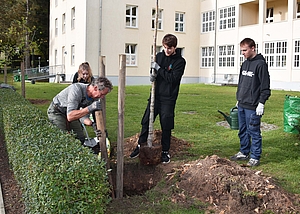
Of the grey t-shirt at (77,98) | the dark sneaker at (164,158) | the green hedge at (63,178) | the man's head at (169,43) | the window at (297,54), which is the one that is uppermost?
the window at (297,54)

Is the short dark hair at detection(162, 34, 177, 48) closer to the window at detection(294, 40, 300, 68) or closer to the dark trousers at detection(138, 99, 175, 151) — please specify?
the dark trousers at detection(138, 99, 175, 151)

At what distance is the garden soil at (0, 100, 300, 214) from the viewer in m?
4.24

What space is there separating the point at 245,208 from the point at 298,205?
2.12 feet

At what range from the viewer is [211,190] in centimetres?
445

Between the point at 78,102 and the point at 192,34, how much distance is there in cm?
2828

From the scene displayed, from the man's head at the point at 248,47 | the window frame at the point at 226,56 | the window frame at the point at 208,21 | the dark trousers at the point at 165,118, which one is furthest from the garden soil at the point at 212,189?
the window frame at the point at 208,21

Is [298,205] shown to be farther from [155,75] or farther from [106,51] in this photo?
[106,51]

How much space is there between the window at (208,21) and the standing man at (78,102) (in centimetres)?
2706

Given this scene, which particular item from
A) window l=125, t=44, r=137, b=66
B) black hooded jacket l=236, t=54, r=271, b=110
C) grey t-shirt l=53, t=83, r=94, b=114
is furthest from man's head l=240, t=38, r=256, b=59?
window l=125, t=44, r=137, b=66

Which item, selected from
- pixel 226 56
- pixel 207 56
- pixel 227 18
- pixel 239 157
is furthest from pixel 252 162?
pixel 207 56

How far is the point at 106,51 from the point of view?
28406 mm

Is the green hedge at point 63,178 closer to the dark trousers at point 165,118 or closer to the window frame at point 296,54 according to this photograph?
the dark trousers at point 165,118

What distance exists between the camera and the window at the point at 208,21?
1224 inches

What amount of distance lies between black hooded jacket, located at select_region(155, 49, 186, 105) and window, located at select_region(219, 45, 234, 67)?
24250mm
